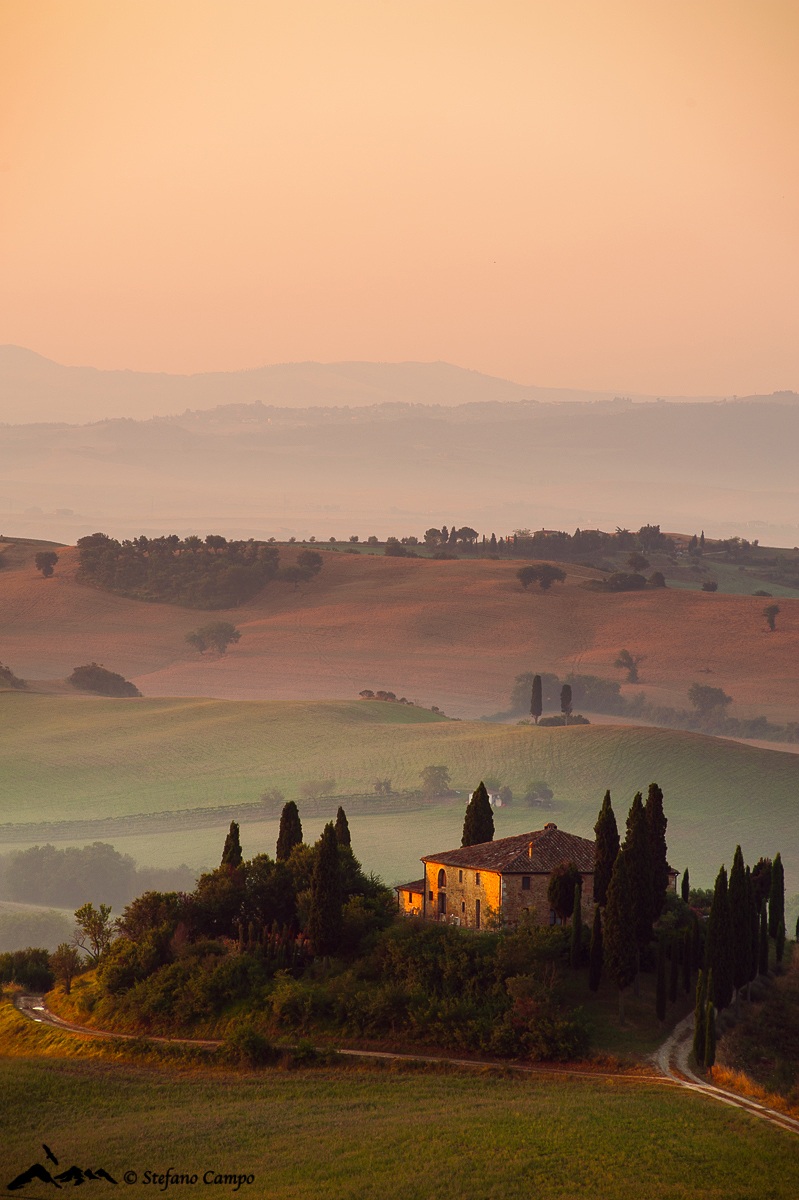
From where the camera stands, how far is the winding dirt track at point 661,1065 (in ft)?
166

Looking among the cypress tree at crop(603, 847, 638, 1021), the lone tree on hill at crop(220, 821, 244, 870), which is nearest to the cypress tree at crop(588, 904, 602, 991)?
the cypress tree at crop(603, 847, 638, 1021)

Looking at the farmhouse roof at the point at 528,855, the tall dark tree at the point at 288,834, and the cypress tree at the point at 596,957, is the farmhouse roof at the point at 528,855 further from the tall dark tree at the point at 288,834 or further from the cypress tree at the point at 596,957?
the tall dark tree at the point at 288,834

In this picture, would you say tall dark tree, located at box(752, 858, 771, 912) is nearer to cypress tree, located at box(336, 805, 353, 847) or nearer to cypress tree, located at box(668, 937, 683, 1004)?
cypress tree, located at box(668, 937, 683, 1004)

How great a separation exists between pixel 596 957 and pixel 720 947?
4.87m

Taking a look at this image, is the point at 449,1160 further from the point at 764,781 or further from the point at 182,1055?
the point at 764,781

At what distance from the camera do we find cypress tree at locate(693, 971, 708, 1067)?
181 ft

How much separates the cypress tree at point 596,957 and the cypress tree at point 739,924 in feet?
17.5

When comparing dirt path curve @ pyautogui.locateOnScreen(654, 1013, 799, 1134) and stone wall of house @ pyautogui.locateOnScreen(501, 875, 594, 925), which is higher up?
stone wall of house @ pyautogui.locateOnScreen(501, 875, 594, 925)

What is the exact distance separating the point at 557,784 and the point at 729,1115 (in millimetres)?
108608

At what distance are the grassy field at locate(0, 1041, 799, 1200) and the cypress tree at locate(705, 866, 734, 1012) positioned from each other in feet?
27.3

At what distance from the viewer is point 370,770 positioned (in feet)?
552

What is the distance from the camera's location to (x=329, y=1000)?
6059 cm

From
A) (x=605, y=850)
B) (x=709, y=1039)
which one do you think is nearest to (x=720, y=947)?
(x=709, y=1039)

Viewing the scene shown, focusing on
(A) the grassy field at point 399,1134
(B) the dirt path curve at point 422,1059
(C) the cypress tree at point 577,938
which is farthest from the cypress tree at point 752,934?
(A) the grassy field at point 399,1134
